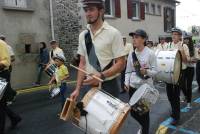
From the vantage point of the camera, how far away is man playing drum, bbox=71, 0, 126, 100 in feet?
11.3

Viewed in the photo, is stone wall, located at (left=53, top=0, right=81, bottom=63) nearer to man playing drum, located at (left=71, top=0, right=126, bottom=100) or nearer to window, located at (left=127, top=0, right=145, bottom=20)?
Answer: window, located at (left=127, top=0, right=145, bottom=20)

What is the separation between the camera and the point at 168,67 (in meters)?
5.49

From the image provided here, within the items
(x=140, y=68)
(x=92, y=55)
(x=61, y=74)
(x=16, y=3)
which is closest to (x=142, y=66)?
(x=140, y=68)

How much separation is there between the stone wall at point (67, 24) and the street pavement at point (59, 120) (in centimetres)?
760

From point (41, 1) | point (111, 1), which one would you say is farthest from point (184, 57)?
point (111, 1)

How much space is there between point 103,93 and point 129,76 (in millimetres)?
1827

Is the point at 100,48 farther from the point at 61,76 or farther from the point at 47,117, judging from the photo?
the point at 47,117

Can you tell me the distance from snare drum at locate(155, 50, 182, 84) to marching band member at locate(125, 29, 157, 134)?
51cm

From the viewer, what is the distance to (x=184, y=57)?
6141 millimetres

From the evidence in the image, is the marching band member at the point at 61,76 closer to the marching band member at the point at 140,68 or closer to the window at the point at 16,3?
the marching band member at the point at 140,68

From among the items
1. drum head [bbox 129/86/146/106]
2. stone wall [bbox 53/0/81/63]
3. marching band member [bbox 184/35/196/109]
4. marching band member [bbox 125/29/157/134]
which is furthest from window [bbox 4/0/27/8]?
drum head [bbox 129/86/146/106]

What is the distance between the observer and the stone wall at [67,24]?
16.3 metres

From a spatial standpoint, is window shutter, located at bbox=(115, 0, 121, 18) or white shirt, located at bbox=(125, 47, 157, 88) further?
window shutter, located at bbox=(115, 0, 121, 18)

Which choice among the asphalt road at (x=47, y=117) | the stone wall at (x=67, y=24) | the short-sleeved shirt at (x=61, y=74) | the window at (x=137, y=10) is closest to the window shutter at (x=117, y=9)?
the window at (x=137, y=10)
